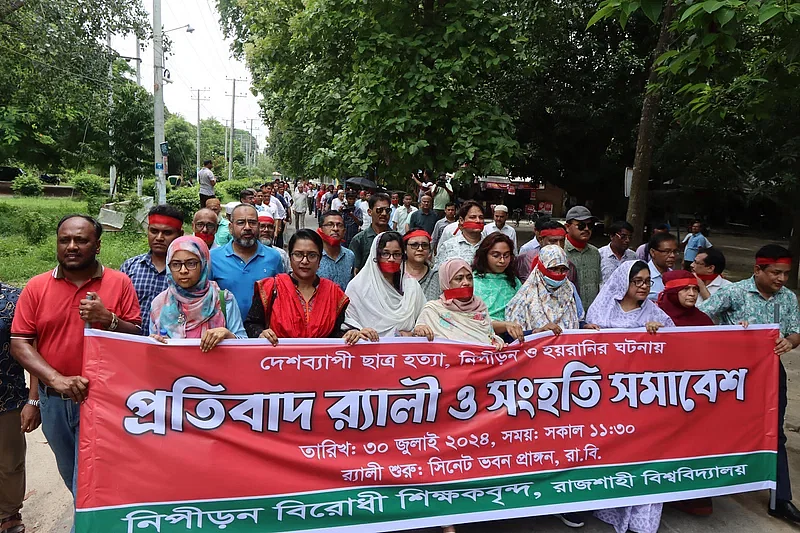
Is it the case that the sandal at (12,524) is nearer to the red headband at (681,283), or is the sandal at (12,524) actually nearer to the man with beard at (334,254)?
the man with beard at (334,254)

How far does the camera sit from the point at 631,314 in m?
3.68

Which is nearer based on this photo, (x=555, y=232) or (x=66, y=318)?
(x=66, y=318)

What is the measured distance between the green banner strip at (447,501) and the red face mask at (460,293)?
1.03 m

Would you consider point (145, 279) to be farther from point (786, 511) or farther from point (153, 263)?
point (786, 511)

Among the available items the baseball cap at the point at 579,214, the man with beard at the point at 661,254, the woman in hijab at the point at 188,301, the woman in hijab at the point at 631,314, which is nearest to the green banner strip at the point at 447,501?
the woman in hijab at the point at 631,314

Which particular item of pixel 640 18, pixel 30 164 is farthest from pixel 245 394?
pixel 30 164

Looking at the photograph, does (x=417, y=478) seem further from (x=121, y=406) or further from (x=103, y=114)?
(x=103, y=114)

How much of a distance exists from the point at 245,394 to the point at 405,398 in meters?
0.86

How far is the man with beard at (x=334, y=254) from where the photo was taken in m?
4.56

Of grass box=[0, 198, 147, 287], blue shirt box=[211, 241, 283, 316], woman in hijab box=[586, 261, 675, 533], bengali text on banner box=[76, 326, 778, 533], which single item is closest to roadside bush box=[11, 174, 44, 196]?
grass box=[0, 198, 147, 287]

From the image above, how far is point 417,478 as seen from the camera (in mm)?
3127

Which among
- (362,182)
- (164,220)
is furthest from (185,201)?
(164,220)

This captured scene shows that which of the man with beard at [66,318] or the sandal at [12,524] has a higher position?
the man with beard at [66,318]

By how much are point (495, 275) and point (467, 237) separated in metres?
1.29
